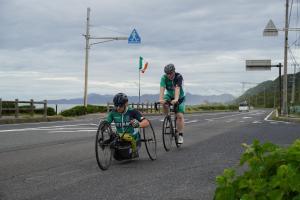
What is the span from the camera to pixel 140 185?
5.70m

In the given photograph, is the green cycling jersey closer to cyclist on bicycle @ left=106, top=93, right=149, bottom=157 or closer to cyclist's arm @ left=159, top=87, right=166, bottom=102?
cyclist on bicycle @ left=106, top=93, right=149, bottom=157

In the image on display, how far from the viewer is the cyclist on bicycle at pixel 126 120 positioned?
743cm

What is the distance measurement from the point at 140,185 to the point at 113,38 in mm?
33242

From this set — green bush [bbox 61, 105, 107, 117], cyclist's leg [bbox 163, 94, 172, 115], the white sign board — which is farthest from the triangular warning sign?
cyclist's leg [bbox 163, 94, 172, 115]

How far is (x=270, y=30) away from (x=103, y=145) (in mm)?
26310

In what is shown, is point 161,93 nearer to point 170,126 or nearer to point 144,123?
point 170,126

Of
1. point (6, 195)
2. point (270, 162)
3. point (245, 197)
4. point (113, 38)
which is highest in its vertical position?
point (113, 38)

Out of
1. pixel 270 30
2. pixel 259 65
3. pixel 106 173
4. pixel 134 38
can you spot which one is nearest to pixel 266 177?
pixel 106 173

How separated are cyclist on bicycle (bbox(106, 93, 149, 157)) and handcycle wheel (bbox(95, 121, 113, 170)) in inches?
8.4

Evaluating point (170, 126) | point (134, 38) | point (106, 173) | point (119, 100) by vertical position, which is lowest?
point (106, 173)

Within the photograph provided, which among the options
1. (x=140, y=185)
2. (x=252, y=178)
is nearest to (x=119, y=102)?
(x=140, y=185)

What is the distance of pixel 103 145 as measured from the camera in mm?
7055

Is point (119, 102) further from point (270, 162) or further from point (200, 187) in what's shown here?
point (270, 162)

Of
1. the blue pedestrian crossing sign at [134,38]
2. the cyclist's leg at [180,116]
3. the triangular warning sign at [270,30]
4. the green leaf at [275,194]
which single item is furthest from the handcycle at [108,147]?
the blue pedestrian crossing sign at [134,38]
